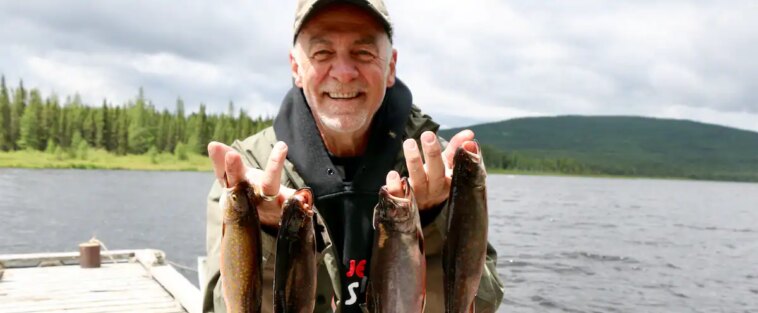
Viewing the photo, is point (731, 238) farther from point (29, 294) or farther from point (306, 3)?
point (306, 3)

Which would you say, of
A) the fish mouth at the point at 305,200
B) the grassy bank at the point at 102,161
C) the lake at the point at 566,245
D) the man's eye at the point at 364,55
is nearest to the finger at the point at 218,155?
the fish mouth at the point at 305,200

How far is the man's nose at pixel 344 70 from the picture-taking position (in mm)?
3664

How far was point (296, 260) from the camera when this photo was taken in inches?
124

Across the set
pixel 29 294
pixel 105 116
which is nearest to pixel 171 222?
pixel 29 294

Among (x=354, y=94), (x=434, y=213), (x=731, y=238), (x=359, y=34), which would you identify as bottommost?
(x=731, y=238)

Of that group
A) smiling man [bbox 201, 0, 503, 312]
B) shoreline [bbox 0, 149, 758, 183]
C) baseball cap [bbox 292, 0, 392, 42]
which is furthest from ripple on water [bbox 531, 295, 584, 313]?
shoreline [bbox 0, 149, 758, 183]

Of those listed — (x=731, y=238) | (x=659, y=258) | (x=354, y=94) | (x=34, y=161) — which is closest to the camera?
(x=354, y=94)

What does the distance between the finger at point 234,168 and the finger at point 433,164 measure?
92 centimetres

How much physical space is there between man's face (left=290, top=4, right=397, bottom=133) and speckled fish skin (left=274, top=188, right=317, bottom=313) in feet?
2.53

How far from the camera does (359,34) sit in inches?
148

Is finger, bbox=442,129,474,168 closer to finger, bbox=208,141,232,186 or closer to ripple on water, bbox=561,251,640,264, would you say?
finger, bbox=208,141,232,186

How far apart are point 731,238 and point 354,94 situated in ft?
151

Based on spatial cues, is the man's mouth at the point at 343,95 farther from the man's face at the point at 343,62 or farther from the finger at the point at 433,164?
the finger at the point at 433,164

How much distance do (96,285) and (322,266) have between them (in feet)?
36.0
